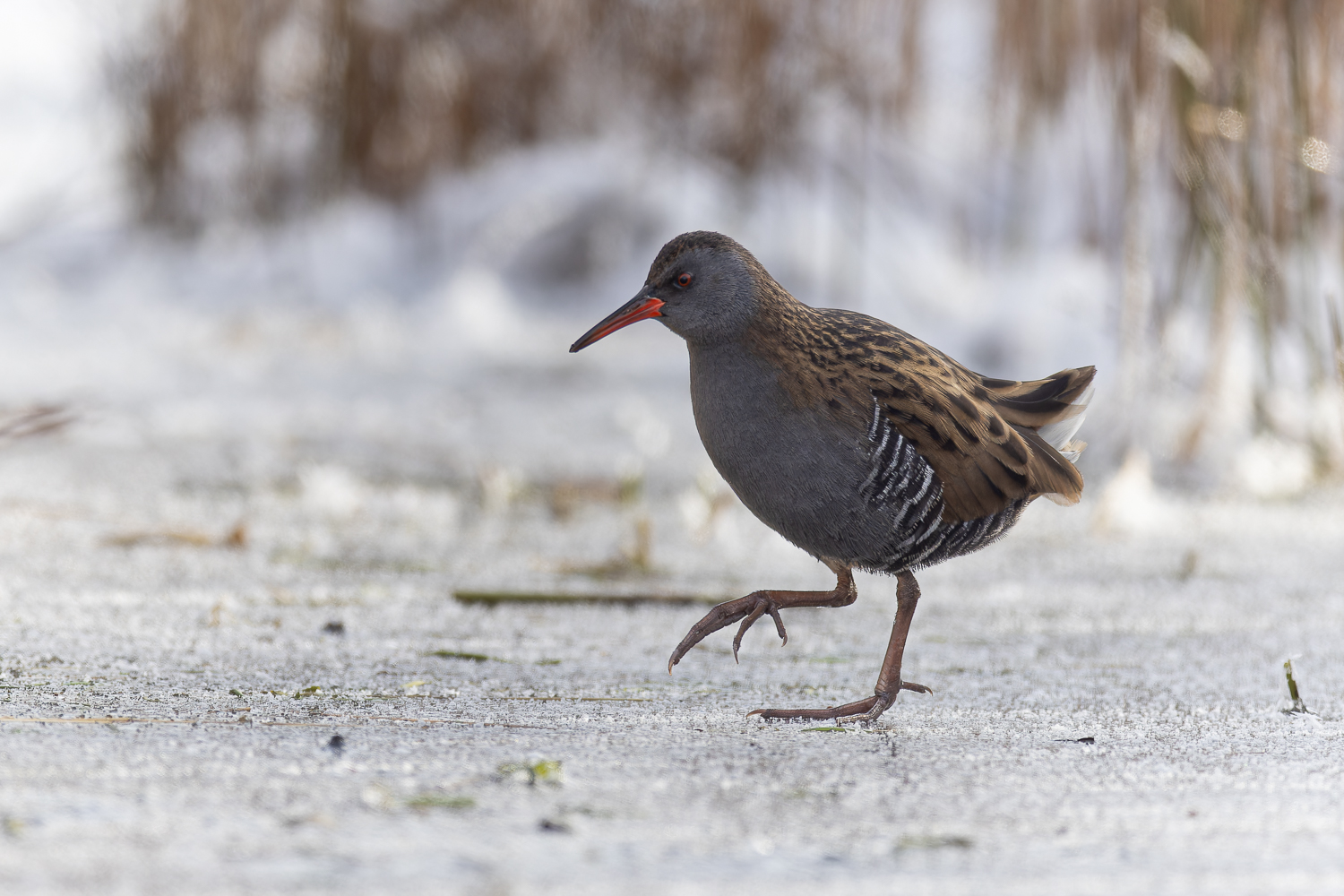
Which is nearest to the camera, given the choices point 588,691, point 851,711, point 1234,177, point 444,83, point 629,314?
point 851,711

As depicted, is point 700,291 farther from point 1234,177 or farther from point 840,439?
point 1234,177

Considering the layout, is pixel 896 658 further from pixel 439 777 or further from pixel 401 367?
pixel 401 367

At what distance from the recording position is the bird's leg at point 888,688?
2055mm

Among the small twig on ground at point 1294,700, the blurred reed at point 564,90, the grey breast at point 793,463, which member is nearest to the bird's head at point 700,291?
the grey breast at point 793,463

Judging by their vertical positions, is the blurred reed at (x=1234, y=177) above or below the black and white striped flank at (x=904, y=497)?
above

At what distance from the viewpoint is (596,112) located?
7.29 metres

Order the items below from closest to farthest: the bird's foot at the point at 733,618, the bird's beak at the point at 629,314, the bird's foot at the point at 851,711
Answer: the bird's foot at the point at 851,711 < the bird's foot at the point at 733,618 < the bird's beak at the point at 629,314

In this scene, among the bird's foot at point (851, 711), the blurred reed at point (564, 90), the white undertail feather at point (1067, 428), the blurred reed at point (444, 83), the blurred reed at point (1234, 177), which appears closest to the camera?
the bird's foot at point (851, 711)

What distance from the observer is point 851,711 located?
208 cm

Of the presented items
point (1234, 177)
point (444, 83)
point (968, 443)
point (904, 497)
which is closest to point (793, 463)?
point (904, 497)

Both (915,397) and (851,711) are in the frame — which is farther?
(915,397)

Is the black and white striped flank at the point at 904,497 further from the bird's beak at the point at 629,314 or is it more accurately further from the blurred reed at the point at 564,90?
the blurred reed at the point at 564,90

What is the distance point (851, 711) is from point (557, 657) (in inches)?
23.1

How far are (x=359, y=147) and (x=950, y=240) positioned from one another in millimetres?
3097
